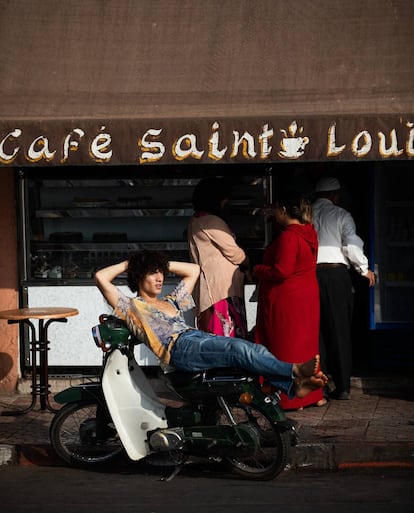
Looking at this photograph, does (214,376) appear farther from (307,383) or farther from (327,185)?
(327,185)

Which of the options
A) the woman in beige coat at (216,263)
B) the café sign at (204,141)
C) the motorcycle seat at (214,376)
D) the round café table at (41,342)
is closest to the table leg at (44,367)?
the round café table at (41,342)

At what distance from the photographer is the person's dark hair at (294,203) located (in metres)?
9.15

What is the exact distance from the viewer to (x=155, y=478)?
770cm

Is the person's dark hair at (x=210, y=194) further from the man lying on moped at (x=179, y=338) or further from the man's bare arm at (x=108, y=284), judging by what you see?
the man's bare arm at (x=108, y=284)

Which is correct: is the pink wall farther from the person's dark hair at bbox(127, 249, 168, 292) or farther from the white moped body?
the white moped body

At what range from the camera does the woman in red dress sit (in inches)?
360

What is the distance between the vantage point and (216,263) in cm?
955

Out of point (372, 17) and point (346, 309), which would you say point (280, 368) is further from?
point (372, 17)

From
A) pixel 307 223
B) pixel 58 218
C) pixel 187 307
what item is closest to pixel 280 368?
pixel 187 307

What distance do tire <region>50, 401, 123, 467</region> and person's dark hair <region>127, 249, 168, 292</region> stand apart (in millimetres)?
887

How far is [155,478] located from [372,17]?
4.28 meters

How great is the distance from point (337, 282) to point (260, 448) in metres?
2.68

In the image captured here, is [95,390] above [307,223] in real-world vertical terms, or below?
below

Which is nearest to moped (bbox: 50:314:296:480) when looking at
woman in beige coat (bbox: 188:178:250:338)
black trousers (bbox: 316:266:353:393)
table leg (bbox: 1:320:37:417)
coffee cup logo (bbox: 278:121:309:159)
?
table leg (bbox: 1:320:37:417)
